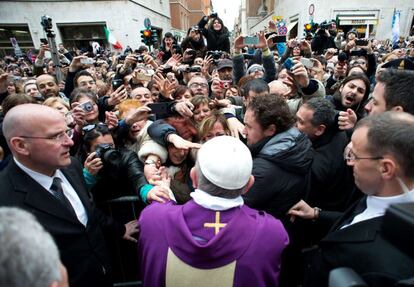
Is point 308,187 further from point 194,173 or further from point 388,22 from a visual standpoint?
point 388,22

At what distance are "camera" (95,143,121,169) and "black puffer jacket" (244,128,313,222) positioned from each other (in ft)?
3.67

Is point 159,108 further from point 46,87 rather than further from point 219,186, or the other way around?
point 46,87

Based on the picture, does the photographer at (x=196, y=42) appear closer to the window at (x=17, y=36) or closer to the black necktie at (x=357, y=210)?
the black necktie at (x=357, y=210)

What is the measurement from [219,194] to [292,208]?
0.96 meters

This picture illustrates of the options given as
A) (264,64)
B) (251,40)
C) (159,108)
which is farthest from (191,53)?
(159,108)

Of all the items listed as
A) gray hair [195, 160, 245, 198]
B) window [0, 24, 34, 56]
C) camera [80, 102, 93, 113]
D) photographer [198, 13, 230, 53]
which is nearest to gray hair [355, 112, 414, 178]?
gray hair [195, 160, 245, 198]

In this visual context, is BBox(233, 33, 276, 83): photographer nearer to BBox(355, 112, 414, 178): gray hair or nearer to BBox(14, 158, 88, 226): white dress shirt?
BBox(355, 112, 414, 178): gray hair

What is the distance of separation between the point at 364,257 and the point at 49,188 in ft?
6.02

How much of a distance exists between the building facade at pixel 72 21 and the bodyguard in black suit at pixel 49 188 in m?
23.4

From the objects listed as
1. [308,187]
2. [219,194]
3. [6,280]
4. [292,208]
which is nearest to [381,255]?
[219,194]

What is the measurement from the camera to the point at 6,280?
0.66 meters

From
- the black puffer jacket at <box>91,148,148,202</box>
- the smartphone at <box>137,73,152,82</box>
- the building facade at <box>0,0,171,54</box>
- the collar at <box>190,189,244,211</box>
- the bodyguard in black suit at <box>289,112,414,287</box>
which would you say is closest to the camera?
the bodyguard in black suit at <box>289,112,414,287</box>

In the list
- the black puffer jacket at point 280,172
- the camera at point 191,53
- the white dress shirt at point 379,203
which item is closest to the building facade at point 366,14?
the camera at point 191,53

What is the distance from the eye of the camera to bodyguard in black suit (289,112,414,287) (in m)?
1.15
